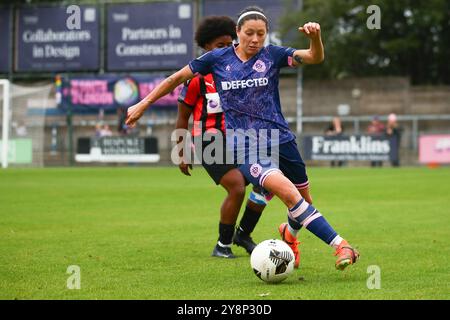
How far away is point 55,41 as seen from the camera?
40.9 m

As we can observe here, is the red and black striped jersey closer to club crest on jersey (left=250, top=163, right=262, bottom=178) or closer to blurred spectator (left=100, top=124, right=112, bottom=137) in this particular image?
club crest on jersey (left=250, top=163, right=262, bottom=178)

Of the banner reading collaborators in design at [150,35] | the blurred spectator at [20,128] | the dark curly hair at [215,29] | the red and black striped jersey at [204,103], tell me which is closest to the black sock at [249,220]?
the red and black striped jersey at [204,103]

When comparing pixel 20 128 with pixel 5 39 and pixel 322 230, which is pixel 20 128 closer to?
pixel 5 39

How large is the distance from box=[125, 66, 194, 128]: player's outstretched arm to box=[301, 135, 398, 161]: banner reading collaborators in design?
2503 cm

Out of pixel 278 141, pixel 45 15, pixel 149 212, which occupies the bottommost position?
pixel 149 212

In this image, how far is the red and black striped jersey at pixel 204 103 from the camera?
873cm

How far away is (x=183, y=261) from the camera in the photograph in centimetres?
844

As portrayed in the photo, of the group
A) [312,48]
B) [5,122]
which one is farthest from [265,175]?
[5,122]

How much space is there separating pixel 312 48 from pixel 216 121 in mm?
1844

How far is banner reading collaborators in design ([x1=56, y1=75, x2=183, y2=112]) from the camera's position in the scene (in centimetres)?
3956

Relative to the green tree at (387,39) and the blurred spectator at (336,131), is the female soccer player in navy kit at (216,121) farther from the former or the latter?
the green tree at (387,39)

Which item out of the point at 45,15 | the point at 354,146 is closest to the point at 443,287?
the point at 354,146
